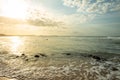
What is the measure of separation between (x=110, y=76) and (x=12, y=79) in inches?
308

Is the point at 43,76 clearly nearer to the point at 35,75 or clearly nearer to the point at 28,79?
the point at 35,75

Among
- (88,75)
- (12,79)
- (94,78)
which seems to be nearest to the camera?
(12,79)

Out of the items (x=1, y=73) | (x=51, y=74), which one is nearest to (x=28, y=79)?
(x=51, y=74)

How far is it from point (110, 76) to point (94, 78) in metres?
1.55

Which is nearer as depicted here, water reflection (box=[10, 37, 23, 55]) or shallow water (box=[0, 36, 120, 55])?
water reflection (box=[10, 37, 23, 55])

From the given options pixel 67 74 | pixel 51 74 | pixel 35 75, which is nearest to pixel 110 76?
pixel 67 74

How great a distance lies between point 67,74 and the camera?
1083 centimetres

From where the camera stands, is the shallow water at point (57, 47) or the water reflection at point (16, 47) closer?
the water reflection at point (16, 47)

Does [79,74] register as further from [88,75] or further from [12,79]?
[12,79]

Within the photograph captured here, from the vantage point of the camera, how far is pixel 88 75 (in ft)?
35.0

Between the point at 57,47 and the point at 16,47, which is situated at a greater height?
the point at 57,47

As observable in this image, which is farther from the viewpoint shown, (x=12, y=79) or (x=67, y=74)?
(x=67, y=74)

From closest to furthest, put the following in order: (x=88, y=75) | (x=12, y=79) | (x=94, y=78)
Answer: (x=12, y=79)
(x=94, y=78)
(x=88, y=75)

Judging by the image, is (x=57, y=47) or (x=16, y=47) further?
(x=16, y=47)
